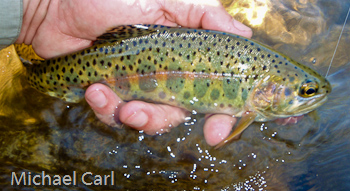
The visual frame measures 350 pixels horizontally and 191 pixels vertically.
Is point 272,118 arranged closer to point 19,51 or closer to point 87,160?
point 87,160

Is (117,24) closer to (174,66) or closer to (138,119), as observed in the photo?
(174,66)

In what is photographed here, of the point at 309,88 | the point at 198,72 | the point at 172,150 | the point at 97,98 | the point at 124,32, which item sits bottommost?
the point at 172,150

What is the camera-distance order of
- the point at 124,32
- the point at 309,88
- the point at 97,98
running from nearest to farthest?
1. the point at 309,88
2. the point at 97,98
3. the point at 124,32

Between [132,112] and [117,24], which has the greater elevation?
[117,24]

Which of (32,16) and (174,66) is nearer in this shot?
(174,66)

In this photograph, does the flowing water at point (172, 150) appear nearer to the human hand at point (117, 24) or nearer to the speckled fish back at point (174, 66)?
the human hand at point (117, 24)

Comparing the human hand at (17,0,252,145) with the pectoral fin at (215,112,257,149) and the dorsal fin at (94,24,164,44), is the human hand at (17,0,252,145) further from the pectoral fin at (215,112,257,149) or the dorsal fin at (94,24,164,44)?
the dorsal fin at (94,24,164,44)

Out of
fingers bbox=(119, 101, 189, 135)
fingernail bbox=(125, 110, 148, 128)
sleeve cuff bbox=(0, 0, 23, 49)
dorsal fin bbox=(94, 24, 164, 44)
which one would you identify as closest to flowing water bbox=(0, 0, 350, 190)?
fingers bbox=(119, 101, 189, 135)

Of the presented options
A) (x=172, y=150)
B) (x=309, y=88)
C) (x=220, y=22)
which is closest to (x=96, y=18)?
(x=220, y=22)
